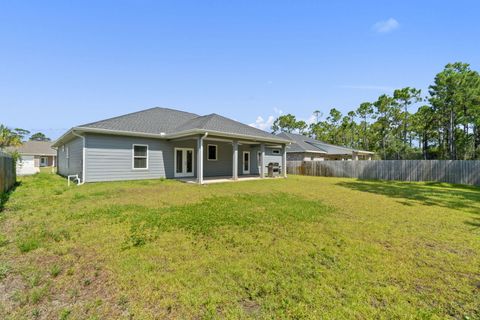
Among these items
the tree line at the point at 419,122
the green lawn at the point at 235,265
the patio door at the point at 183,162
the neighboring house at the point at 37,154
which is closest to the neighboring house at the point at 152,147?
the patio door at the point at 183,162

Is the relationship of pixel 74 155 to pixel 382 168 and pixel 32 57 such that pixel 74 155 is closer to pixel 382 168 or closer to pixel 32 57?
pixel 32 57

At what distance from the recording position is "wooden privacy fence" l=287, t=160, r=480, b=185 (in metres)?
13.7

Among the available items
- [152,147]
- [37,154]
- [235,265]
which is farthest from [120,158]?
[37,154]

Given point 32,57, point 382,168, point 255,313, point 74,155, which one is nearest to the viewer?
point 255,313

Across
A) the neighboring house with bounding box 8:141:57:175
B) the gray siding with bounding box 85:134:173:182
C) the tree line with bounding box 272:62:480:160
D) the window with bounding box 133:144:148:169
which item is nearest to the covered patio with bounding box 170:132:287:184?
the gray siding with bounding box 85:134:173:182

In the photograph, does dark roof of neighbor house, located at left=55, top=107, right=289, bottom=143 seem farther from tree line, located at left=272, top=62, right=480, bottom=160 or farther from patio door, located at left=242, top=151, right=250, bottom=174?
tree line, located at left=272, top=62, right=480, bottom=160

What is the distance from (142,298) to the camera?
7.47 feet

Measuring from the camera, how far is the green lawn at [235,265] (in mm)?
2164

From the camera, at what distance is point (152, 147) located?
42.4 ft

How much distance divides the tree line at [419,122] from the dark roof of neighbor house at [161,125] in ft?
73.1

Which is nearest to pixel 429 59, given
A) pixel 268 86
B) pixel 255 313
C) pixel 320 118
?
pixel 268 86

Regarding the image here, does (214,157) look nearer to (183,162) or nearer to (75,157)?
(183,162)

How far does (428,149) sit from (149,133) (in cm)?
4051

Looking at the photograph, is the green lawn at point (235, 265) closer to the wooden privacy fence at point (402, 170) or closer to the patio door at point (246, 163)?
the wooden privacy fence at point (402, 170)
